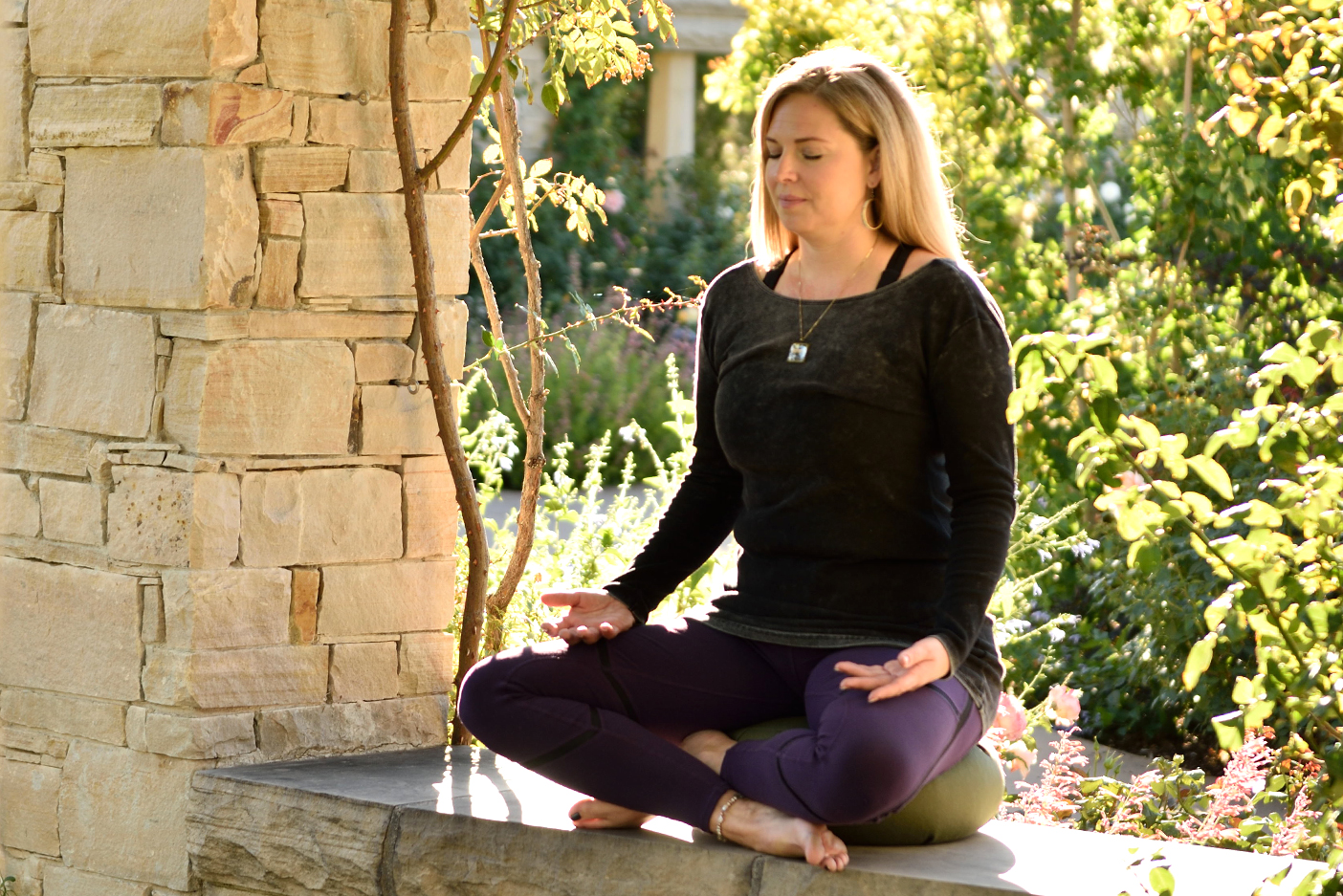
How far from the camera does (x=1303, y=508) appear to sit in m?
1.50

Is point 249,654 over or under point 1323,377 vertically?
under

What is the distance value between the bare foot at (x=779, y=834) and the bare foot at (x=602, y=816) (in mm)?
142

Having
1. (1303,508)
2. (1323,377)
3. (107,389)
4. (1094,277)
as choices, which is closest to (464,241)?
(107,389)

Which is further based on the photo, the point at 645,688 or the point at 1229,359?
the point at 1229,359

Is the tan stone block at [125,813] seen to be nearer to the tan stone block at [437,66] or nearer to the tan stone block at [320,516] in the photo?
the tan stone block at [320,516]

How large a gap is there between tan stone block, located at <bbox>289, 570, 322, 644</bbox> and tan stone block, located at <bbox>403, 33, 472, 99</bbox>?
30.7 inches

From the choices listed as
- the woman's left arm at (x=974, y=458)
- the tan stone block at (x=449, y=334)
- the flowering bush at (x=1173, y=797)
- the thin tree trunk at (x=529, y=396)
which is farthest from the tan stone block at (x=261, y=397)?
the flowering bush at (x=1173, y=797)

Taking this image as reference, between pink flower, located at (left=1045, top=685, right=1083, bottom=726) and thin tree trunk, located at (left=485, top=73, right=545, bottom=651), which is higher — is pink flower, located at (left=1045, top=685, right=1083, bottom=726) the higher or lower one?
the lower one

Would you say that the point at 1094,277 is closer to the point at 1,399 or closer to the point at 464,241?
the point at 464,241

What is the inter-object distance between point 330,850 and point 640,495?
18.8 feet

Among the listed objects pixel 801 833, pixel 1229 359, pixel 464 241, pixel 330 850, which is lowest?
pixel 330 850

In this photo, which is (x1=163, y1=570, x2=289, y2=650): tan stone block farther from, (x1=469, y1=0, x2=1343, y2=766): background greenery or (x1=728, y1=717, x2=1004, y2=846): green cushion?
(x1=469, y1=0, x2=1343, y2=766): background greenery

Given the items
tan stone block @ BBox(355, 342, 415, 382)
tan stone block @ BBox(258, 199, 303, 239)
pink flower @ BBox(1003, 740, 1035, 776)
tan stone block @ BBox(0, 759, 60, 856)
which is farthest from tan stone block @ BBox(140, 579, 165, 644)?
pink flower @ BBox(1003, 740, 1035, 776)

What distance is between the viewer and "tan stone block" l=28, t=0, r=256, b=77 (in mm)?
2266
